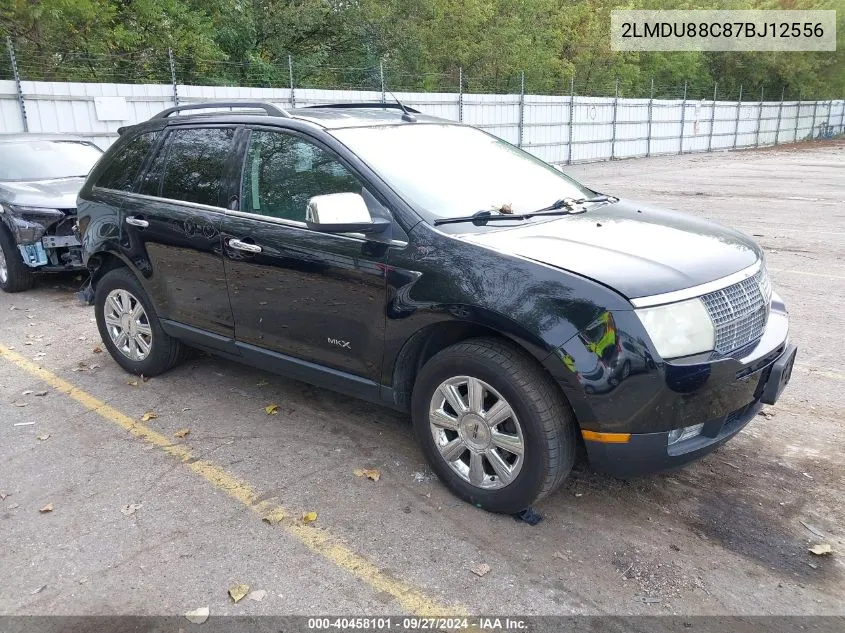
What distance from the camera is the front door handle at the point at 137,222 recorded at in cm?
468

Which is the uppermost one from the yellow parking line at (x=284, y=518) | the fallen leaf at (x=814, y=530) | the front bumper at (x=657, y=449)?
the front bumper at (x=657, y=449)

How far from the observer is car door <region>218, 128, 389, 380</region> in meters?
3.59

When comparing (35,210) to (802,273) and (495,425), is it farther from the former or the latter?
(802,273)

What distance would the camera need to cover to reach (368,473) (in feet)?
12.3

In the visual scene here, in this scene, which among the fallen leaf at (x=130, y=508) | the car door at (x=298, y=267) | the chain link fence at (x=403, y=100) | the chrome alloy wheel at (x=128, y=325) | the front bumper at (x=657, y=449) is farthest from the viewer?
the chain link fence at (x=403, y=100)

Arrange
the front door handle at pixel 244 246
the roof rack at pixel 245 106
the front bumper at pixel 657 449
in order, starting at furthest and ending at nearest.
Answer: the roof rack at pixel 245 106 → the front door handle at pixel 244 246 → the front bumper at pixel 657 449

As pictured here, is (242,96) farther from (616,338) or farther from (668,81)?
(668,81)

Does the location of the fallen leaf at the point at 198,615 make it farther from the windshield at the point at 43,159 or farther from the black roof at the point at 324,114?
the windshield at the point at 43,159

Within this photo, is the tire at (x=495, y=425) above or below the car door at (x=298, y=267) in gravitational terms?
below

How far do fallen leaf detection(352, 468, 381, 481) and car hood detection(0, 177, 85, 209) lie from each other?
521cm

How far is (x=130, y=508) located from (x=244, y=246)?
1.52 metres

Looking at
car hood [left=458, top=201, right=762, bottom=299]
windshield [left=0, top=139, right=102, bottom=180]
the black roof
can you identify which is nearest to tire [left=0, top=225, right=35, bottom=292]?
windshield [left=0, top=139, right=102, bottom=180]

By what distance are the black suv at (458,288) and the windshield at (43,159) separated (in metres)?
4.16

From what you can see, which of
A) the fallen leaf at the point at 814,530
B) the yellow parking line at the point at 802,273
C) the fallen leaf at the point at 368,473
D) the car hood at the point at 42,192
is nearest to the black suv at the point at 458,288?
the fallen leaf at the point at 368,473
